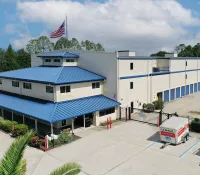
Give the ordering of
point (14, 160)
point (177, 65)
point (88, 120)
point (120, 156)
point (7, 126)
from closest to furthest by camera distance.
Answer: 1. point (14, 160)
2. point (120, 156)
3. point (7, 126)
4. point (88, 120)
5. point (177, 65)

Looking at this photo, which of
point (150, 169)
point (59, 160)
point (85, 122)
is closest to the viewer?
point (150, 169)

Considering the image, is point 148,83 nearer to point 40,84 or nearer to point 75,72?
point 75,72

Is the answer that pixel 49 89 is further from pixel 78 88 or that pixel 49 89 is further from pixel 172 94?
pixel 172 94

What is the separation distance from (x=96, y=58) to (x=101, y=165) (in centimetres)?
1749

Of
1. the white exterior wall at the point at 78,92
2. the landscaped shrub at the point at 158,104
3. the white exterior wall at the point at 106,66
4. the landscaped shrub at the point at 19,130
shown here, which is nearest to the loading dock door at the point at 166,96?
the landscaped shrub at the point at 158,104

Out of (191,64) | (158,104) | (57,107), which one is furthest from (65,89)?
(191,64)

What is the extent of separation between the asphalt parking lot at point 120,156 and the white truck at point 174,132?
Answer: 60cm

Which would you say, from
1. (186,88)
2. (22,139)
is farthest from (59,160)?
(186,88)

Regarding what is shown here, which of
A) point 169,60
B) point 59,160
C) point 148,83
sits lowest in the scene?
point 59,160

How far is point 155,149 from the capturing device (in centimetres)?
2008

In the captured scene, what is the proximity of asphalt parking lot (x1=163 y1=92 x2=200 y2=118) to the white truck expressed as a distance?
1158cm

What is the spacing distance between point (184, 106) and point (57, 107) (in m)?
23.1

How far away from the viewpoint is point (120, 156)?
18844 millimetres

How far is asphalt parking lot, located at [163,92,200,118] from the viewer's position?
34156 millimetres
